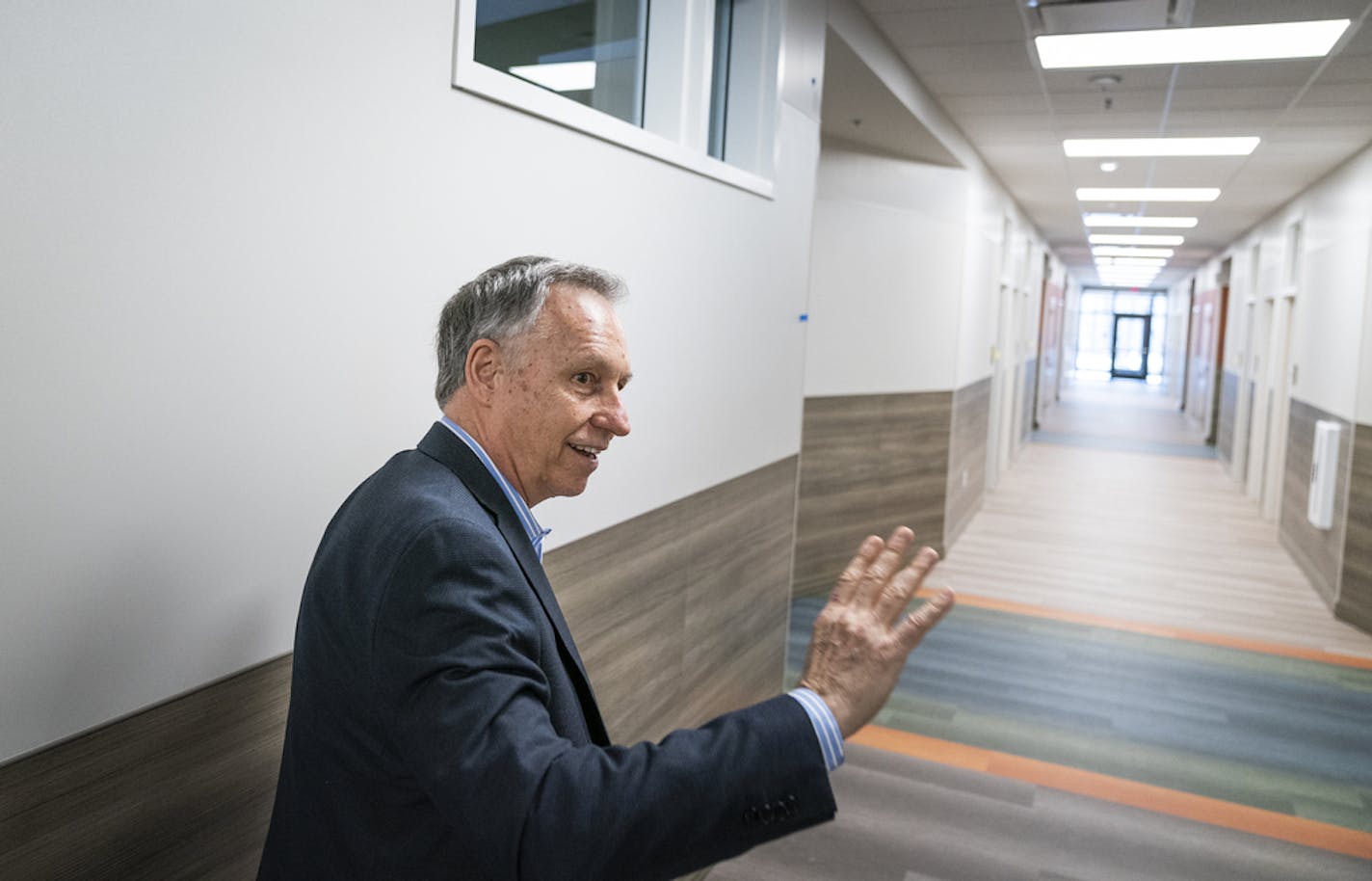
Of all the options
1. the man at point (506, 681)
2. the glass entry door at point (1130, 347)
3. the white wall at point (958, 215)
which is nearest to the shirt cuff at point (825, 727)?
the man at point (506, 681)

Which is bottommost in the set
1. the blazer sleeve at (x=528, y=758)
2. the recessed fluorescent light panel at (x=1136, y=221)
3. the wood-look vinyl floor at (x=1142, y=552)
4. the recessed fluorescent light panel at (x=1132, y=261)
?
the wood-look vinyl floor at (x=1142, y=552)

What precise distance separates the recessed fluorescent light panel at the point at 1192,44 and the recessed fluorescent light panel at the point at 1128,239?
9689mm

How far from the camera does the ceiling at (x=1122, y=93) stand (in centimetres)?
472

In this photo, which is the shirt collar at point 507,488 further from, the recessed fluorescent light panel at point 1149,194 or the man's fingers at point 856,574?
the recessed fluorescent light panel at point 1149,194

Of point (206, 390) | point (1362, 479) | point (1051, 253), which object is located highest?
point (1051, 253)

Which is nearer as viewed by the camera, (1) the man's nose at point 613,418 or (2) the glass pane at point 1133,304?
(1) the man's nose at point 613,418

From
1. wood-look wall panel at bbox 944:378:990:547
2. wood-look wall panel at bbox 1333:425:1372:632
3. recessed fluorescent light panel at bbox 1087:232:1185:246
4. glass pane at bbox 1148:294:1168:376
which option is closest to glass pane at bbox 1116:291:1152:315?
glass pane at bbox 1148:294:1168:376

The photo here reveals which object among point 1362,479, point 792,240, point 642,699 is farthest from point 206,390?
point 1362,479

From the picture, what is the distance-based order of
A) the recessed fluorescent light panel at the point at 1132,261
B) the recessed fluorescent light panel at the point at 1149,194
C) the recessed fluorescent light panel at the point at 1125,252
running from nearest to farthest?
the recessed fluorescent light panel at the point at 1149,194, the recessed fluorescent light panel at the point at 1125,252, the recessed fluorescent light panel at the point at 1132,261

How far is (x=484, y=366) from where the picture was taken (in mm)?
1430

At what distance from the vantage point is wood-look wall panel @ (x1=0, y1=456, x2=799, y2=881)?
1280 mm

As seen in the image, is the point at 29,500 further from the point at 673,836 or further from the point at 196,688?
the point at 673,836

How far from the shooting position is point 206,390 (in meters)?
1.41

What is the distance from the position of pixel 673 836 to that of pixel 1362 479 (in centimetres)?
686
